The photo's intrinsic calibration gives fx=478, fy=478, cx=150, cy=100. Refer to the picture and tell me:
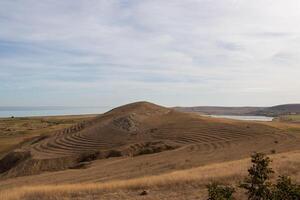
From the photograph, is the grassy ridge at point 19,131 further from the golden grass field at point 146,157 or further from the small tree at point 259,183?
the small tree at point 259,183

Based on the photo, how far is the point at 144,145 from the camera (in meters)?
37.7

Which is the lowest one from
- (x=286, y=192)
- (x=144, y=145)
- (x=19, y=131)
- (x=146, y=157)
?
(x=146, y=157)

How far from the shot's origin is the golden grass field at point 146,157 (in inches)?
608

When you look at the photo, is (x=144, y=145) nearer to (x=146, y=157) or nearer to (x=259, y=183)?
(x=146, y=157)

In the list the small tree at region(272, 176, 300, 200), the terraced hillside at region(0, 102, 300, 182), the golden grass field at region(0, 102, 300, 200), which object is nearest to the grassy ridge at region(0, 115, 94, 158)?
the golden grass field at region(0, 102, 300, 200)

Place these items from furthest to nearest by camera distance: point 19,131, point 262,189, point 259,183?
point 19,131 < point 259,183 < point 262,189

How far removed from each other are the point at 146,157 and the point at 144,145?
21.4 ft

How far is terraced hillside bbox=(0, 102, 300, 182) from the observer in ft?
95.4

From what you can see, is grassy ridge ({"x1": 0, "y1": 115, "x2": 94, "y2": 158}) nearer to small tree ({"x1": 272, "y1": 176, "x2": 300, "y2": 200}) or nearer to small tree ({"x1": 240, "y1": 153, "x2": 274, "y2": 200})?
small tree ({"x1": 240, "y1": 153, "x2": 274, "y2": 200})

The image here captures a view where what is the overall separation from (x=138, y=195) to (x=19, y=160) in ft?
87.3

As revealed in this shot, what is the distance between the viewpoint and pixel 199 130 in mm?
41438

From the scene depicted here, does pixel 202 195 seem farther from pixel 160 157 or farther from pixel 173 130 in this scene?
pixel 173 130

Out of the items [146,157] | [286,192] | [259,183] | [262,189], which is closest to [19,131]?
[146,157]

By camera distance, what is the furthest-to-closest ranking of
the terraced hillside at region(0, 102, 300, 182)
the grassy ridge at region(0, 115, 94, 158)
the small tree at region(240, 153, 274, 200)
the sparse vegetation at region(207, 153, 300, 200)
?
the grassy ridge at region(0, 115, 94, 158) → the terraced hillside at region(0, 102, 300, 182) → the small tree at region(240, 153, 274, 200) → the sparse vegetation at region(207, 153, 300, 200)
